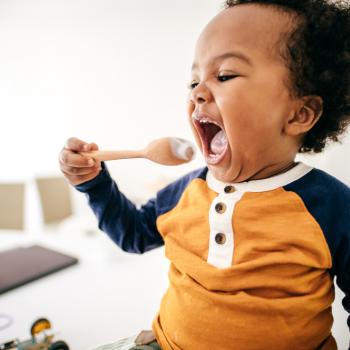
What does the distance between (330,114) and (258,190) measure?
19 cm

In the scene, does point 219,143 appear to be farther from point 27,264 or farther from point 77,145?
point 27,264

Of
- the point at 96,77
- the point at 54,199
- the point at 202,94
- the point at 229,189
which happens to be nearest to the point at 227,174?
the point at 229,189

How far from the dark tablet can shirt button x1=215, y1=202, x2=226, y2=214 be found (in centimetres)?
57

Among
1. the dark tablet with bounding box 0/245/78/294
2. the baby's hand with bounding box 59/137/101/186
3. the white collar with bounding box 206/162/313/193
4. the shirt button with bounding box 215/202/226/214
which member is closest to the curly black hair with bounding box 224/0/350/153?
the white collar with bounding box 206/162/313/193

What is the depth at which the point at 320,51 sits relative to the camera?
0.49 m

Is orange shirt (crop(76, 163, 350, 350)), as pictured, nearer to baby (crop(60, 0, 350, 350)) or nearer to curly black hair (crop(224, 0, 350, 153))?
baby (crop(60, 0, 350, 350))

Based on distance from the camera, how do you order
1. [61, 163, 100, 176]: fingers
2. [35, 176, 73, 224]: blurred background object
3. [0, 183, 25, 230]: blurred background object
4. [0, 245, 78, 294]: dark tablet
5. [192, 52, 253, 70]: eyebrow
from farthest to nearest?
[35, 176, 73, 224]: blurred background object, [0, 183, 25, 230]: blurred background object, [0, 245, 78, 294]: dark tablet, [61, 163, 100, 176]: fingers, [192, 52, 253, 70]: eyebrow

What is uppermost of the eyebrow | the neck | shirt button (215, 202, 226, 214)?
the eyebrow

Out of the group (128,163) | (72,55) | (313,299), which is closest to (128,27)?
(72,55)

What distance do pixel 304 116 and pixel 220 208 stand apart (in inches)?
8.4

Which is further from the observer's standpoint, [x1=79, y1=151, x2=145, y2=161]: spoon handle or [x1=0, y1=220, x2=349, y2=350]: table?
[x1=0, y1=220, x2=349, y2=350]: table

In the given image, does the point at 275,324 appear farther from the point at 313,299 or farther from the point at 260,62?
the point at 260,62

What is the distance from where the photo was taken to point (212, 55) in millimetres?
488

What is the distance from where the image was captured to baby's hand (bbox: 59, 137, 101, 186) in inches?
21.4
